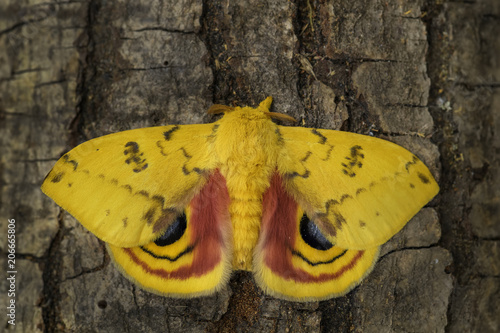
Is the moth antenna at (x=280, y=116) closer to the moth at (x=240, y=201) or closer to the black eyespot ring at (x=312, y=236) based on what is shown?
the moth at (x=240, y=201)

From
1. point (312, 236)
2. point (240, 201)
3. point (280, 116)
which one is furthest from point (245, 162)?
point (312, 236)

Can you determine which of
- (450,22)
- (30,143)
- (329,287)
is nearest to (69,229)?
(30,143)

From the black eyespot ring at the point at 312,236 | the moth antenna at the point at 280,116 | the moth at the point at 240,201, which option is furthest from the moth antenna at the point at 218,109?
the black eyespot ring at the point at 312,236

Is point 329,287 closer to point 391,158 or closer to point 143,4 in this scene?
point 391,158

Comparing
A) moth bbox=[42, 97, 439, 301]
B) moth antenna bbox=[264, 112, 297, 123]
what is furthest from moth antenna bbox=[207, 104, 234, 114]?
moth antenna bbox=[264, 112, 297, 123]

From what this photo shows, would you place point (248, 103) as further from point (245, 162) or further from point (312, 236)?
point (312, 236)

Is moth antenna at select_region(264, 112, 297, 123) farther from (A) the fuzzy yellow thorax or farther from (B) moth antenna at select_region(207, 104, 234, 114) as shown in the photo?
(B) moth antenna at select_region(207, 104, 234, 114)

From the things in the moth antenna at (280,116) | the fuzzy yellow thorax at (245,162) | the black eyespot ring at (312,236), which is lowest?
the black eyespot ring at (312,236)
